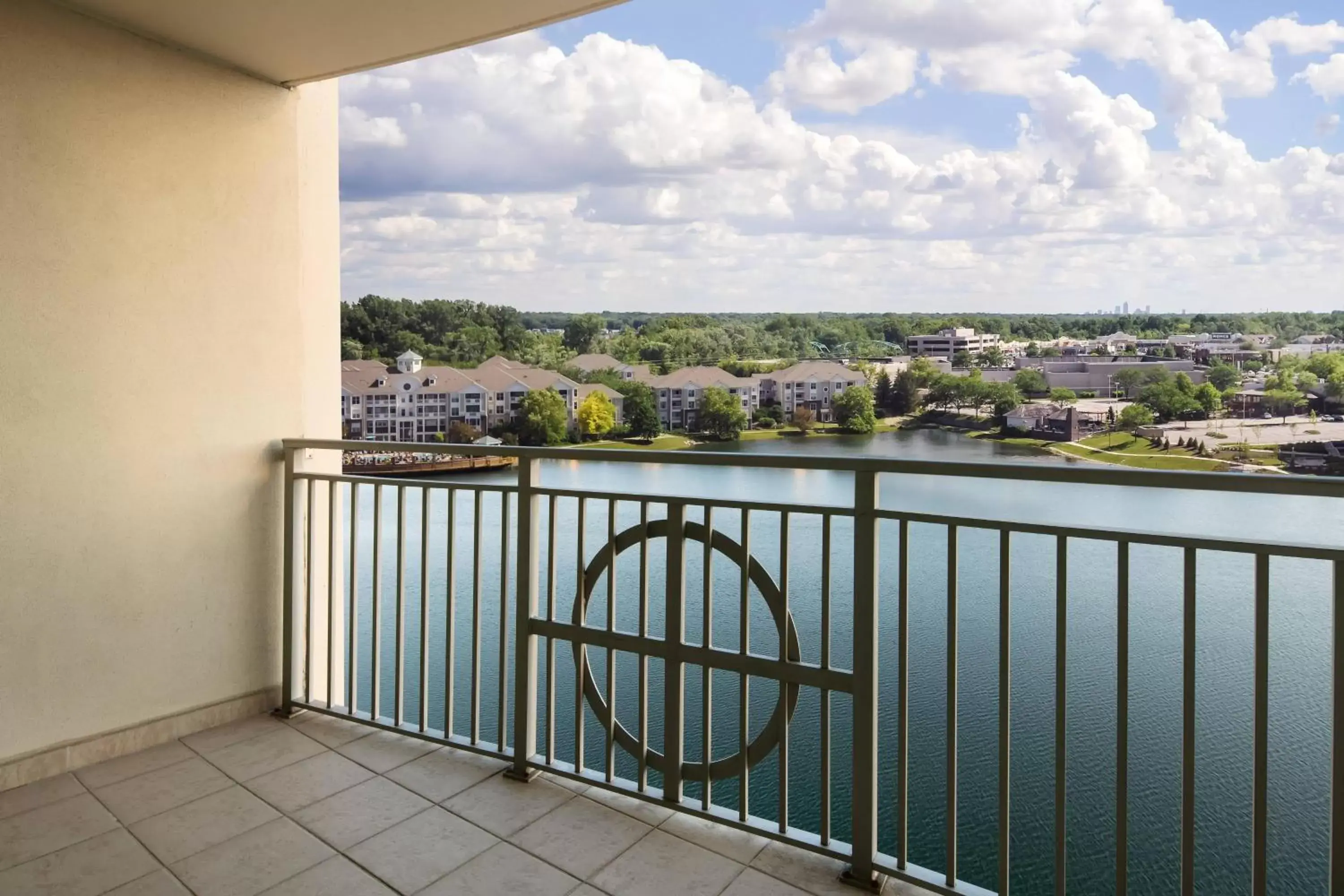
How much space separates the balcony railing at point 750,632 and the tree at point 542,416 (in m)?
3.07

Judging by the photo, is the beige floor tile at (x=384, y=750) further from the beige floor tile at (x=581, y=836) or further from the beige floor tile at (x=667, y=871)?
the beige floor tile at (x=667, y=871)

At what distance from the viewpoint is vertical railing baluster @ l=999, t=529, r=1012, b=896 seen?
167 centimetres

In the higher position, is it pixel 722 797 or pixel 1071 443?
pixel 1071 443

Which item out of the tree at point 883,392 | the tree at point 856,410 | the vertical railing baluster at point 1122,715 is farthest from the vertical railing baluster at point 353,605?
the tree at point 883,392

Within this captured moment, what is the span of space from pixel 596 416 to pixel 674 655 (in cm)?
546

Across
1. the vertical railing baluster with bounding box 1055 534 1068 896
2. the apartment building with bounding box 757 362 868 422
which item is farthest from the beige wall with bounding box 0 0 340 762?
the apartment building with bounding box 757 362 868 422

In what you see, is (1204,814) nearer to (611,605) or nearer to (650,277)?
(611,605)

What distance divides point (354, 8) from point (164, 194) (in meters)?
0.97

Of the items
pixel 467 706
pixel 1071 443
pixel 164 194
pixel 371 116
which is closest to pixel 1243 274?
pixel 1071 443

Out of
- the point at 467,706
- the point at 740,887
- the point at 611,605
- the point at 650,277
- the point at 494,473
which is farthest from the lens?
the point at 650,277

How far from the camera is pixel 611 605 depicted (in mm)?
2320

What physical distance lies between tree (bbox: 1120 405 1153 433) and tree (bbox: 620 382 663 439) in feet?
11.7

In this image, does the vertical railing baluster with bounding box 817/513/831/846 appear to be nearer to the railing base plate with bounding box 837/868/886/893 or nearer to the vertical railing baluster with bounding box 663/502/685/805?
the railing base plate with bounding box 837/868/886/893

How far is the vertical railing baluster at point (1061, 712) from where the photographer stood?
164 cm
